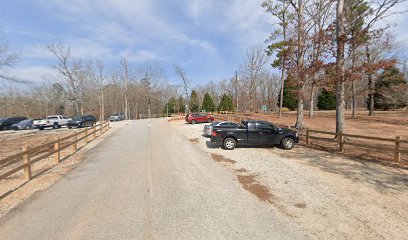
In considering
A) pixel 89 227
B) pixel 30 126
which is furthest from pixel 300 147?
pixel 30 126

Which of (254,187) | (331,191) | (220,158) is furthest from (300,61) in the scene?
(254,187)

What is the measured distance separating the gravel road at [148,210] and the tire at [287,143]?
237 inches

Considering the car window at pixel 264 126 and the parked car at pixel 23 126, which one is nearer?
the car window at pixel 264 126

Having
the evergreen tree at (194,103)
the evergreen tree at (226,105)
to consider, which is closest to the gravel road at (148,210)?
the evergreen tree at (226,105)

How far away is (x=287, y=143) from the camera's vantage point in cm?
1421

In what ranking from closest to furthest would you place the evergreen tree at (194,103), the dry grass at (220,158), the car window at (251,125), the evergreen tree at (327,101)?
the dry grass at (220,158), the car window at (251,125), the evergreen tree at (327,101), the evergreen tree at (194,103)

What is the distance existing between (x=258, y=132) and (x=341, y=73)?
20.1ft

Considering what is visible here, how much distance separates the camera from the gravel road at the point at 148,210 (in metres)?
4.78

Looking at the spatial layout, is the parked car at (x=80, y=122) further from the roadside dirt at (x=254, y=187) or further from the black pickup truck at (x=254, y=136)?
the roadside dirt at (x=254, y=187)

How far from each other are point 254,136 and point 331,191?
7.38 meters

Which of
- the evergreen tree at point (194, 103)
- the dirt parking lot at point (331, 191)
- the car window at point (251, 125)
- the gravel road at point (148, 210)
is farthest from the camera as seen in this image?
the evergreen tree at point (194, 103)

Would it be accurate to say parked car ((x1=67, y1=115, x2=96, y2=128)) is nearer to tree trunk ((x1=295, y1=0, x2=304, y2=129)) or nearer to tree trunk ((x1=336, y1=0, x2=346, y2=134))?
tree trunk ((x1=295, y1=0, x2=304, y2=129))

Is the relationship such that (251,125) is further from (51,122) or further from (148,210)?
(51,122)

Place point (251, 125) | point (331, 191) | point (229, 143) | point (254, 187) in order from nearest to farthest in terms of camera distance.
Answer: point (331, 191) < point (254, 187) < point (229, 143) < point (251, 125)
